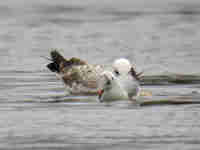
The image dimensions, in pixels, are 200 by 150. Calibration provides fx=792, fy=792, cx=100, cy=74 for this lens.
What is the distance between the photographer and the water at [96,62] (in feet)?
38.5

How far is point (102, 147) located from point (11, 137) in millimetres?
1482

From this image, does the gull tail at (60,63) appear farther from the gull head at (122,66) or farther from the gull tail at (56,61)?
the gull head at (122,66)

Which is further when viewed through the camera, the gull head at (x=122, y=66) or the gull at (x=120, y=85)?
the gull head at (x=122, y=66)

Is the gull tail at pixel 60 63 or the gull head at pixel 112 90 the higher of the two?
the gull tail at pixel 60 63

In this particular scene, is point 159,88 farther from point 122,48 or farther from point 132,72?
point 122,48

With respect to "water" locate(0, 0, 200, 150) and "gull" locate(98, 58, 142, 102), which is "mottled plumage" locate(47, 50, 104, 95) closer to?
"water" locate(0, 0, 200, 150)

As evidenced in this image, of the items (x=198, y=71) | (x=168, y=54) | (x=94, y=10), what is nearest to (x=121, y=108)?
(x=198, y=71)

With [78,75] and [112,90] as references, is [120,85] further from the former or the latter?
[78,75]

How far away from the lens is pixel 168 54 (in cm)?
2403

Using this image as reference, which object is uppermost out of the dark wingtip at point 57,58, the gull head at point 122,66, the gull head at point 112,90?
the dark wingtip at point 57,58

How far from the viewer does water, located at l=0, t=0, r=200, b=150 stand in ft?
38.5

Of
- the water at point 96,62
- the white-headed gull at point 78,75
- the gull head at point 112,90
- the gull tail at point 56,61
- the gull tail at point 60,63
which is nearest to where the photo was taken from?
the water at point 96,62

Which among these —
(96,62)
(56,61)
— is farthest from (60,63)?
(96,62)

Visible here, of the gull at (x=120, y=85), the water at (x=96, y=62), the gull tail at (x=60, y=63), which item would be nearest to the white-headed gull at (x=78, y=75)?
the gull tail at (x=60, y=63)
